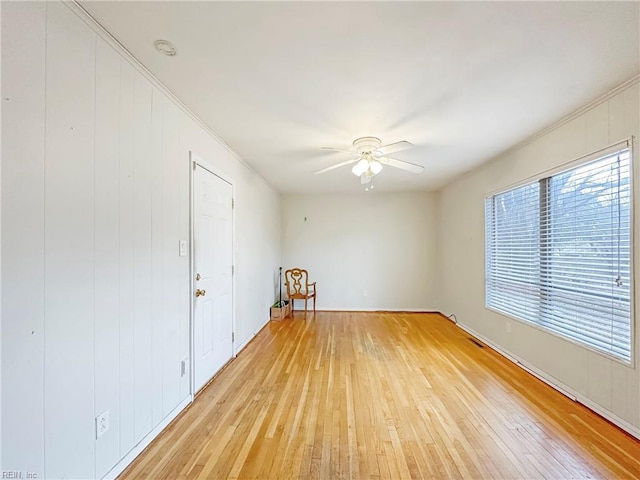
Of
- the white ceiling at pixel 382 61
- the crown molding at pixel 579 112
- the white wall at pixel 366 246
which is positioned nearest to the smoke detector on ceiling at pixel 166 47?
the white ceiling at pixel 382 61

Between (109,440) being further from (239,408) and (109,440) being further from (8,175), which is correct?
(8,175)

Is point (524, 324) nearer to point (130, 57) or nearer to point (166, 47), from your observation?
point (166, 47)

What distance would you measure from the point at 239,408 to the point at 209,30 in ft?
8.44

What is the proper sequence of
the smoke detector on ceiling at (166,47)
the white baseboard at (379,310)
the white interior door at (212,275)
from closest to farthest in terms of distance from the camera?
the smoke detector on ceiling at (166,47)
the white interior door at (212,275)
the white baseboard at (379,310)

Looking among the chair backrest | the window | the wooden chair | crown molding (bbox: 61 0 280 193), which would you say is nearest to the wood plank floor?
the window

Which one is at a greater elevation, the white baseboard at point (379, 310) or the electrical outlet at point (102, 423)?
the electrical outlet at point (102, 423)

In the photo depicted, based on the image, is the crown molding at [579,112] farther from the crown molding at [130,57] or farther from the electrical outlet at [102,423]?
the electrical outlet at [102,423]

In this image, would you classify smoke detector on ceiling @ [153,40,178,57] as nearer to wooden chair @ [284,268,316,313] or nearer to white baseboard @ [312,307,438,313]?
wooden chair @ [284,268,316,313]

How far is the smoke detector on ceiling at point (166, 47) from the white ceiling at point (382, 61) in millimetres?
29

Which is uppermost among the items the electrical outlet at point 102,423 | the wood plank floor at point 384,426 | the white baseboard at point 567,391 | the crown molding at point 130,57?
the crown molding at point 130,57

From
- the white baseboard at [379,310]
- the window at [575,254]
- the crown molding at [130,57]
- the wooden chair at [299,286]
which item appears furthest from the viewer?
the white baseboard at [379,310]

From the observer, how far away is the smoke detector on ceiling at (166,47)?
162 cm

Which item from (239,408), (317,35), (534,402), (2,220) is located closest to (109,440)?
(239,408)

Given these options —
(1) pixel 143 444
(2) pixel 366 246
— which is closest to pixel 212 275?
(1) pixel 143 444
